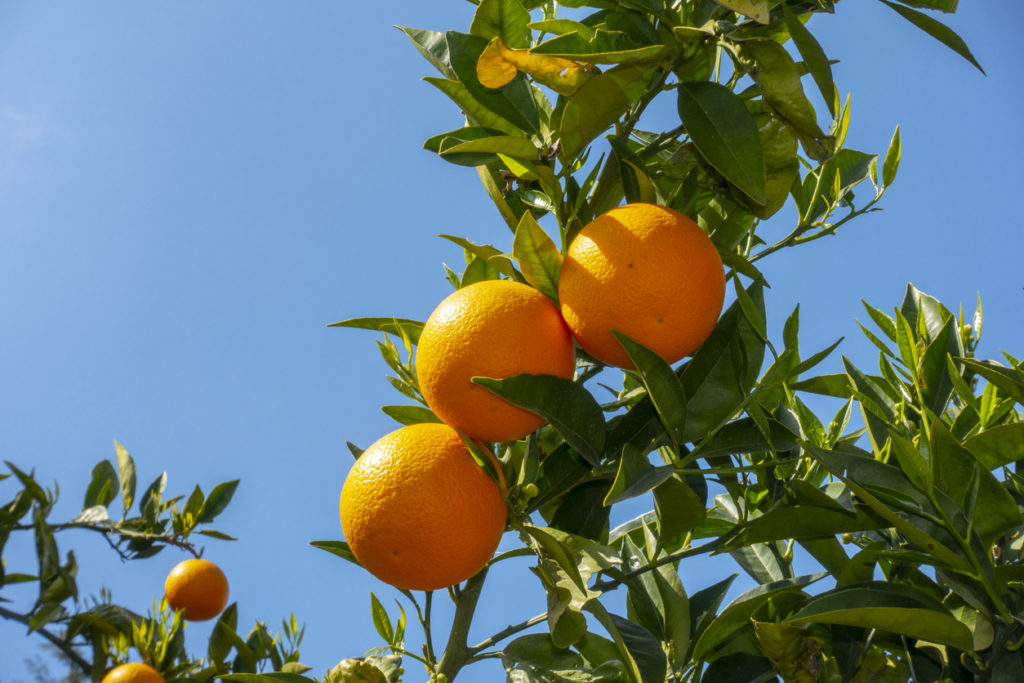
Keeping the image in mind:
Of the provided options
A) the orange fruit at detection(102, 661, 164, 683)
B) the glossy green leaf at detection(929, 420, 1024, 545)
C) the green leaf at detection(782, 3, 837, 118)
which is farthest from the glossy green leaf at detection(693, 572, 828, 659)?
the orange fruit at detection(102, 661, 164, 683)

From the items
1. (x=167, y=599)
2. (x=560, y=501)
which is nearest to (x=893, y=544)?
(x=560, y=501)

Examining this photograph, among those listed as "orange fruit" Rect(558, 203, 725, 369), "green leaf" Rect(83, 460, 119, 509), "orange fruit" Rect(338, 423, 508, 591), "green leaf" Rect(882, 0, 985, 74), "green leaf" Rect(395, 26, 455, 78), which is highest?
"green leaf" Rect(83, 460, 119, 509)

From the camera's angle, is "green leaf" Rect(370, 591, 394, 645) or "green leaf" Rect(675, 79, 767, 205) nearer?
"green leaf" Rect(675, 79, 767, 205)

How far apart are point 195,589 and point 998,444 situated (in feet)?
6.89

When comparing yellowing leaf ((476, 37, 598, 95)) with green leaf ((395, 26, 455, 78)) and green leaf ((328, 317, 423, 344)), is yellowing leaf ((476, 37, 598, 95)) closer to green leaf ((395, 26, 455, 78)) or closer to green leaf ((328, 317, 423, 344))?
green leaf ((395, 26, 455, 78))

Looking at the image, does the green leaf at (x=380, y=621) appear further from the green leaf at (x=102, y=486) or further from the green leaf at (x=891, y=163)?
the green leaf at (x=102, y=486)

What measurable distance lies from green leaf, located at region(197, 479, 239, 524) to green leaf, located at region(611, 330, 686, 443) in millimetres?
2038

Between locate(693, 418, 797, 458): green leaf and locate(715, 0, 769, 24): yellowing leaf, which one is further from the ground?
locate(715, 0, 769, 24): yellowing leaf

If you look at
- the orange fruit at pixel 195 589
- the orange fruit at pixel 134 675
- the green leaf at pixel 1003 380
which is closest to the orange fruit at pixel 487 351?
the green leaf at pixel 1003 380

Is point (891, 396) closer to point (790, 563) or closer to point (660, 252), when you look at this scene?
point (790, 563)

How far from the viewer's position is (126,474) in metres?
2.44

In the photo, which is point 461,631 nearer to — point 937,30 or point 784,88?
point 784,88

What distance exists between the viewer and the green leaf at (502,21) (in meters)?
0.87

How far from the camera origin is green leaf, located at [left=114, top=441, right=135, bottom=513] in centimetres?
238
